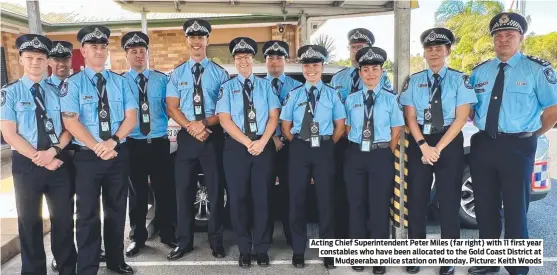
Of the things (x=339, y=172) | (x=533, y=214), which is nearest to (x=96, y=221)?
(x=339, y=172)

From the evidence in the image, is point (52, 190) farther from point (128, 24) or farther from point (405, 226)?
point (128, 24)

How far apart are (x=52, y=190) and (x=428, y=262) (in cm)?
300

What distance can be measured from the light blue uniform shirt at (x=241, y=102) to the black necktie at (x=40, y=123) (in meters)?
1.30

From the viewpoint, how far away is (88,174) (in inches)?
124

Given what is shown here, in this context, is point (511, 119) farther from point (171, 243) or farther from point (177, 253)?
point (171, 243)

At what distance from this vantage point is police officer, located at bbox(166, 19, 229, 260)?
3629mm

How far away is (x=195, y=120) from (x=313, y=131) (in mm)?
1050

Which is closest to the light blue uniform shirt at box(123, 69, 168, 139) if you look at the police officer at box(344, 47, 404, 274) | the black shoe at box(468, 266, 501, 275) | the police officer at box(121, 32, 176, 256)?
the police officer at box(121, 32, 176, 256)

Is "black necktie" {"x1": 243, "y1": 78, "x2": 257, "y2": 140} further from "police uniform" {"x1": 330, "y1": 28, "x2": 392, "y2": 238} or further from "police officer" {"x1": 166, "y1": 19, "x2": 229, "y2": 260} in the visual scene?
"police uniform" {"x1": 330, "y1": 28, "x2": 392, "y2": 238}

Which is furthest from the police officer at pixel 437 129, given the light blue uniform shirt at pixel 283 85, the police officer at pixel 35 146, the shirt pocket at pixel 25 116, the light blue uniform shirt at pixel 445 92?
the shirt pocket at pixel 25 116

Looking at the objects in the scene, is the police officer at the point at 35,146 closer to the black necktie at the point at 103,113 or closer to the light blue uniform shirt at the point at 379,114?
the black necktie at the point at 103,113

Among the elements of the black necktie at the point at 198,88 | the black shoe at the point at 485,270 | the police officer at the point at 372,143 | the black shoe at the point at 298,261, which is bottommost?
the black shoe at the point at 485,270

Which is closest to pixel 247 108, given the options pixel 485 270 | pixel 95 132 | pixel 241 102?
pixel 241 102

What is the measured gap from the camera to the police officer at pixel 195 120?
3629mm
